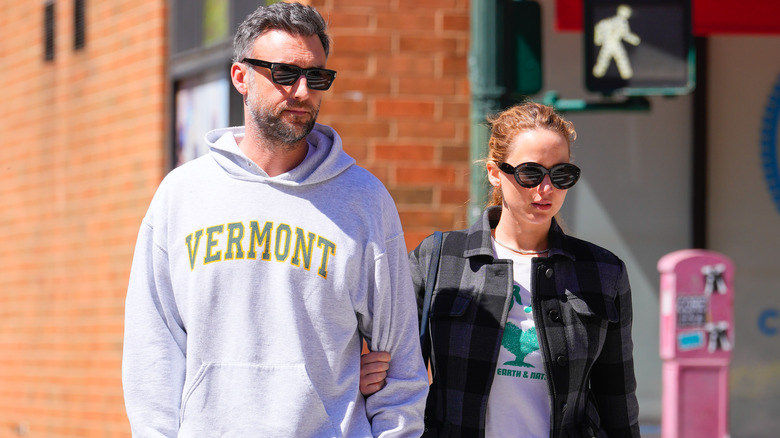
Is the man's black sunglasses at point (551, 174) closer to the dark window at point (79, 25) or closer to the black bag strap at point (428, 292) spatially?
the black bag strap at point (428, 292)

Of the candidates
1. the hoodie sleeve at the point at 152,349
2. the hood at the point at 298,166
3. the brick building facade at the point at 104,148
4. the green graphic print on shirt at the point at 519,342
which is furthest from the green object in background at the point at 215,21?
the hoodie sleeve at the point at 152,349

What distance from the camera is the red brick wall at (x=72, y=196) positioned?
761 cm

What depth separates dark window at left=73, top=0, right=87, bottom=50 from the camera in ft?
27.2

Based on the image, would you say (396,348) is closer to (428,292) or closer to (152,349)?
(428,292)

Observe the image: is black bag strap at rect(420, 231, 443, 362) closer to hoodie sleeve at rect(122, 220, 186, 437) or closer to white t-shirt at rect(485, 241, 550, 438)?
white t-shirt at rect(485, 241, 550, 438)

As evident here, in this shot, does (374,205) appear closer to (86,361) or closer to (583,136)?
(583,136)

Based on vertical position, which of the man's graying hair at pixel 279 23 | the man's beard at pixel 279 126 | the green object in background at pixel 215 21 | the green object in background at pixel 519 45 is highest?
the green object in background at pixel 215 21

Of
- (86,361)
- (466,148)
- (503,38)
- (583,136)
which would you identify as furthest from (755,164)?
(86,361)

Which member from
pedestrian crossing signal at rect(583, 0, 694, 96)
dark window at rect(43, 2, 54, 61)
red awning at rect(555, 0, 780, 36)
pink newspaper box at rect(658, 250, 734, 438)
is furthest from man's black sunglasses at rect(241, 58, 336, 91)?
dark window at rect(43, 2, 54, 61)

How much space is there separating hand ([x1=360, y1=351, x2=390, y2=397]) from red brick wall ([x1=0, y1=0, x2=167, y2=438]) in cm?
465

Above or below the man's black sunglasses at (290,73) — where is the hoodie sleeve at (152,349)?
below

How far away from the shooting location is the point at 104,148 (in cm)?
796

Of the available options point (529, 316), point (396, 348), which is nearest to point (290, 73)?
point (396, 348)

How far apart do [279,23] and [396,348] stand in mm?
→ 851
